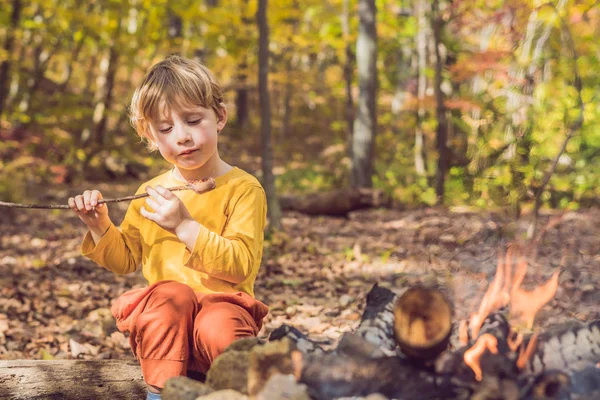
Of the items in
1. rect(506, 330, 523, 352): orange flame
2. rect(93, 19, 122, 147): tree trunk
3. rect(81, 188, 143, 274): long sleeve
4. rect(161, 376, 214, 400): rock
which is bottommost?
rect(161, 376, 214, 400): rock

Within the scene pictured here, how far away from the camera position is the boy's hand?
1.96 metres

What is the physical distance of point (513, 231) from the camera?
612 centimetres

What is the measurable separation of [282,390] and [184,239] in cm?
66

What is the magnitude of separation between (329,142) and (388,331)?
1856 centimetres

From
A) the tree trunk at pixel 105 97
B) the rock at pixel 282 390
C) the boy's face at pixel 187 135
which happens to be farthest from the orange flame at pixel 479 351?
the tree trunk at pixel 105 97

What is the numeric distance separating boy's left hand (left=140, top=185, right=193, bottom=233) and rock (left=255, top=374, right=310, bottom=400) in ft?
2.15

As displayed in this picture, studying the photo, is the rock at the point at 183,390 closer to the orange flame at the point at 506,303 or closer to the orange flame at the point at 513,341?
the orange flame at the point at 506,303

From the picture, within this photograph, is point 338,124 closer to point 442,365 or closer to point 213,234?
point 213,234

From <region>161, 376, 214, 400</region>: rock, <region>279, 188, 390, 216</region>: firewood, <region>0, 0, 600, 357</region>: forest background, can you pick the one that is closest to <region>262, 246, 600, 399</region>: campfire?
<region>161, 376, 214, 400</region>: rock

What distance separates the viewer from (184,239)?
2000mm

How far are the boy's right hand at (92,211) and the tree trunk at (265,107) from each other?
170 inches

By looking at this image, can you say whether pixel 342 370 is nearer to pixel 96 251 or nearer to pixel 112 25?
pixel 96 251

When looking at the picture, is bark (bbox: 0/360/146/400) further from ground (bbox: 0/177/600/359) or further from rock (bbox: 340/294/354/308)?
rock (bbox: 340/294/354/308)

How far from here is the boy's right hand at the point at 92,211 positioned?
214 cm
